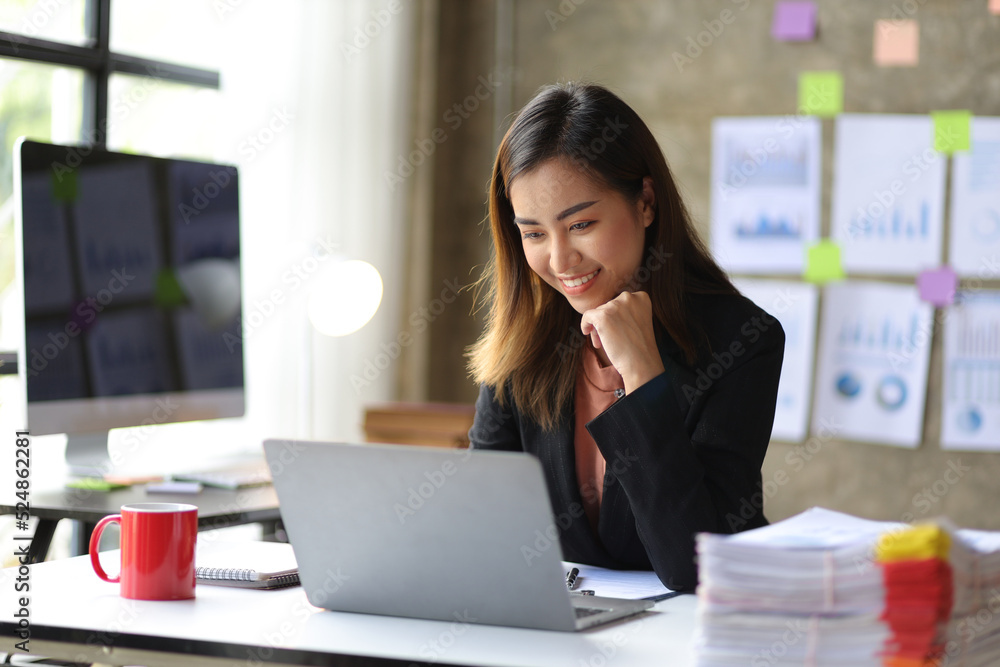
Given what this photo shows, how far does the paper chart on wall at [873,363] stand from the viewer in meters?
3.21

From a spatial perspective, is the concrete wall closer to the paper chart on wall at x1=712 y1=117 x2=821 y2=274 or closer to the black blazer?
the paper chart on wall at x1=712 y1=117 x2=821 y2=274

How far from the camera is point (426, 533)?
1087 millimetres

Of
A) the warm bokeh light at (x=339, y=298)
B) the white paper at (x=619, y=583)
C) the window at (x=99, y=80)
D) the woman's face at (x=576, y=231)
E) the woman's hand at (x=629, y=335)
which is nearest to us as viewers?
the white paper at (x=619, y=583)

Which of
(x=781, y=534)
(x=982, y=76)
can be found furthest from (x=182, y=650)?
(x=982, y=76)

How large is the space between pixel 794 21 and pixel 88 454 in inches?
95.0

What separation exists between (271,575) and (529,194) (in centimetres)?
67
